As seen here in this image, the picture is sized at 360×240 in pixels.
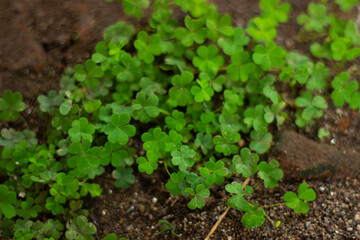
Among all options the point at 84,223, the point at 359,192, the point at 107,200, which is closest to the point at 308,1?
the point at 359,192

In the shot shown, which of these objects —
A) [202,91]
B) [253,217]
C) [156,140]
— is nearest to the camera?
[253,217]

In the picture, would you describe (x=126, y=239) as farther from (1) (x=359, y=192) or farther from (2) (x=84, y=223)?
(1) (x=359, y=192)

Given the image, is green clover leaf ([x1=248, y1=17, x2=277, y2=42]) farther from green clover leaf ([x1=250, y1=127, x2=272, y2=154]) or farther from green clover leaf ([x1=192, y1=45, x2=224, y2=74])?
green clover leaf ([x1=250, y1=127, x2=272, y2=154])

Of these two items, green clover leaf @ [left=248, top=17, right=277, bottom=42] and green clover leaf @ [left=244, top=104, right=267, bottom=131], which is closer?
green clover leaf @ [left=244, top=104, right=267, bottom=131]

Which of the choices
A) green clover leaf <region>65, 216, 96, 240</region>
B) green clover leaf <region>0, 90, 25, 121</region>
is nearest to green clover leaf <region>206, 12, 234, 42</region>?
green clover leaf <region>0, 90, 25, 121</region>

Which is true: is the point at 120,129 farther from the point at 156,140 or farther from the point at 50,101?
the point at 50,101

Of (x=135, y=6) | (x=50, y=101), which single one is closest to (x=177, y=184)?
(x=50, y=101)

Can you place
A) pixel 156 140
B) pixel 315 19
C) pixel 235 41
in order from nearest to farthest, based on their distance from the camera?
pixel 156 140, pixel 235 41, pixel 315 19
